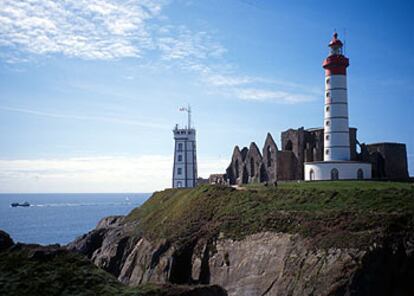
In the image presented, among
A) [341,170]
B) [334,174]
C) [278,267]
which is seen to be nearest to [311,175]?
[334,174]

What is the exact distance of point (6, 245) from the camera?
1745 centimetres

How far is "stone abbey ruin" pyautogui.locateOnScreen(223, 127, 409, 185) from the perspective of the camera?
44384mm

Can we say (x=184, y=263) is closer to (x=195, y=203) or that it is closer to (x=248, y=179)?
(x=195, y=203)

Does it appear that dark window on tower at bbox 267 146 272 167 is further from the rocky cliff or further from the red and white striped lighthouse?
the rocky cliff

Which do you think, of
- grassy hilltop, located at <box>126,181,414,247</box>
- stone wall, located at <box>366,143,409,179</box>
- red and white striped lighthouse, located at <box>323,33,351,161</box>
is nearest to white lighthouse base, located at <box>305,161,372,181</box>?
red and white striped lighthouse, located at <box>323,33,351,161</box>

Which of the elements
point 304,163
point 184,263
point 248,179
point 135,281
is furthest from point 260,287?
point 248,179

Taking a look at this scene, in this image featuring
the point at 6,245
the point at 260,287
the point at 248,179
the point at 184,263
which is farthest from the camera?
the point at 248,179

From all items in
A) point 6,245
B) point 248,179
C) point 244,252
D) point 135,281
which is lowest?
point 135,281

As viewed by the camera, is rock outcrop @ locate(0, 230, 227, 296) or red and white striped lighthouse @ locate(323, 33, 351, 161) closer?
rock outcrop @ locate(0, 230, 227, 296)

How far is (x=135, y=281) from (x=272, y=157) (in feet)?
79.2

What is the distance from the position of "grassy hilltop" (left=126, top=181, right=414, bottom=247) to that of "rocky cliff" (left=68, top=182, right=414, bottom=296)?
0.07m

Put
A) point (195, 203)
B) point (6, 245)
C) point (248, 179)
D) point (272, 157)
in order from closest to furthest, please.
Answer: point (6, 245) → point (195, 203) → point (272, 157) → point (248, 179)

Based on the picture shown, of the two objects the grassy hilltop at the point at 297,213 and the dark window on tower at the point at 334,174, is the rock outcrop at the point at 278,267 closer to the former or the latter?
the grassy hilltop at the point at 297,213

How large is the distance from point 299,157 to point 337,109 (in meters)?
8.44
